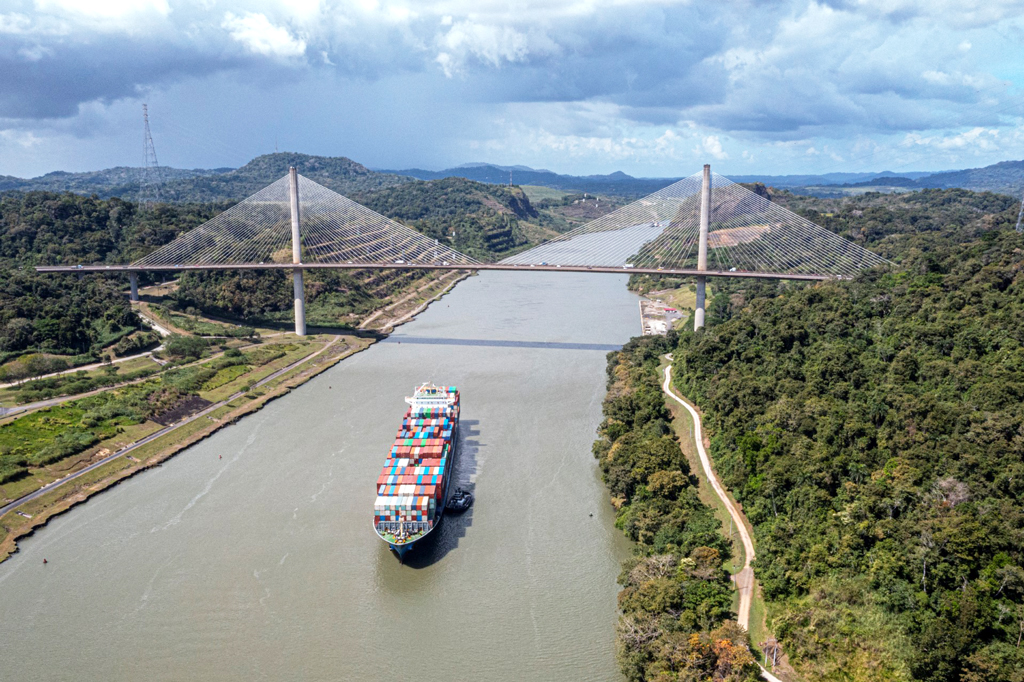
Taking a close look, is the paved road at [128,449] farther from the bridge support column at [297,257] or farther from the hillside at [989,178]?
the hillside at [989,178]

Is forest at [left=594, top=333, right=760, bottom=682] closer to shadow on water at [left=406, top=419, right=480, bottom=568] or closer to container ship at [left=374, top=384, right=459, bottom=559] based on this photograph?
shadow on water at [left=406, top=419, right=480, bottom=568]

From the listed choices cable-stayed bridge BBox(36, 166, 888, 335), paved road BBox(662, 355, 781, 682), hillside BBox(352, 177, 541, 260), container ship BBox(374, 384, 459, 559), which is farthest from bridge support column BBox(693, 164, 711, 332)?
hillside BBox(352, 177, 541, 260)

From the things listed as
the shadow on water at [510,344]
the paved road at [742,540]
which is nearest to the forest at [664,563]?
the paved road at [742,540]

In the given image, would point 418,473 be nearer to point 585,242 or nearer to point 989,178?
point 585,242

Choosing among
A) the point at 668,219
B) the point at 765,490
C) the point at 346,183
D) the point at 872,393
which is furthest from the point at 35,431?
the point at 346,183

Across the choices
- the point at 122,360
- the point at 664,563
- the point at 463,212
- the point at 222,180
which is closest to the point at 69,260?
the point at 122,360
